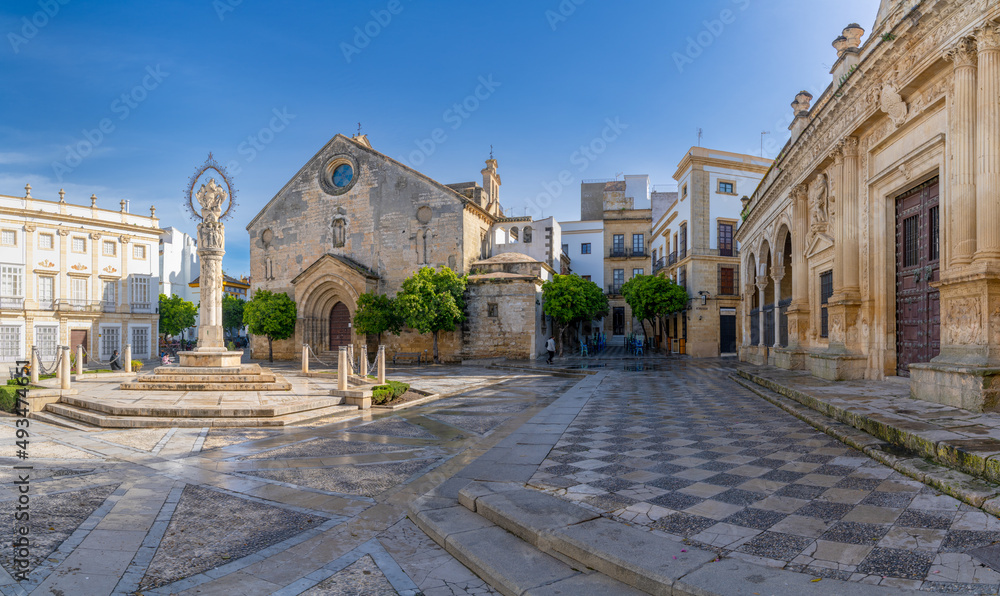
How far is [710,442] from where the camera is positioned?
262 inches

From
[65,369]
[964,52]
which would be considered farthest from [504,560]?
[65,369]

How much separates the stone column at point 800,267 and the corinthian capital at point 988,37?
7.61m

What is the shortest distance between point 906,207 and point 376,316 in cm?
2105

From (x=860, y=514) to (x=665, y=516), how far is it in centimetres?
132

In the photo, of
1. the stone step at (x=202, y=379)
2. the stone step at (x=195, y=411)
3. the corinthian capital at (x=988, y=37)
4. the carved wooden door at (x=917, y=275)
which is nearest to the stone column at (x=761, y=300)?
the carved wooden door at (x=917, y=275)

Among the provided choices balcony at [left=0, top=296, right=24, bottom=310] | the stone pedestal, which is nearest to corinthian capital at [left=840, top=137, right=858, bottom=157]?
the stone pedestal

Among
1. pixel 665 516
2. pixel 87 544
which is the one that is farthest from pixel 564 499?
pixel 87 544

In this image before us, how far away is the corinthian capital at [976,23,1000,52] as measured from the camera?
22.7 feet

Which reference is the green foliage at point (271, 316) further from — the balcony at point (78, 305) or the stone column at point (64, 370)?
the stone column at point (64, 370)

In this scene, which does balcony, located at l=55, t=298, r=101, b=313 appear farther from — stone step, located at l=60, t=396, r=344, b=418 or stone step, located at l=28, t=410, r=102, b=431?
stone step, located at l=60, t=396, r=344, b=418

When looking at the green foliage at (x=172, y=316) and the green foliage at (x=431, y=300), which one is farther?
the green foliage at (x=172, y=316)

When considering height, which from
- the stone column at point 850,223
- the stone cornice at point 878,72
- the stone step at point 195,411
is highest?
the stone cornice at point 878,72

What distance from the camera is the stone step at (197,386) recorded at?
12.8 metres

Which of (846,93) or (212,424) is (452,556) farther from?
(846,93)
